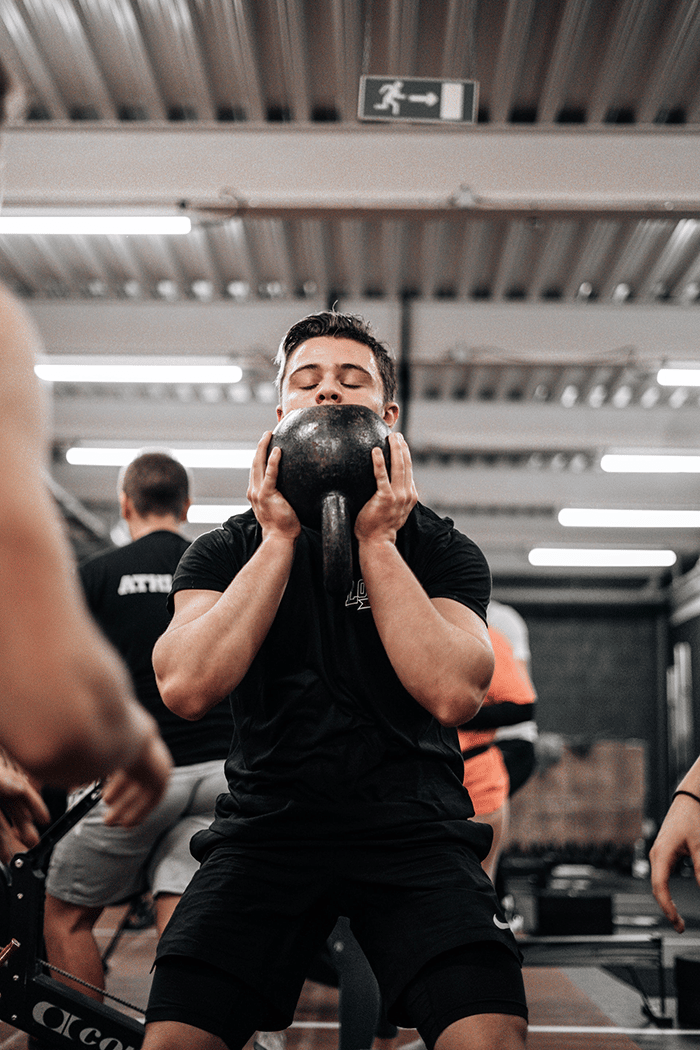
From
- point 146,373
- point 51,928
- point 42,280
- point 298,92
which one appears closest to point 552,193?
point 298,92

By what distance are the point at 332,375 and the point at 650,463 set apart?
695cm

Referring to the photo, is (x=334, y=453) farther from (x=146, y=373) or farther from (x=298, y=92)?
(x=146, y=373)

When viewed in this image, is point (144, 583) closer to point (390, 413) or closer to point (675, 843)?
point (390, 413)

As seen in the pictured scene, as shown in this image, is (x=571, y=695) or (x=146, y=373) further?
(x=571, y=695)

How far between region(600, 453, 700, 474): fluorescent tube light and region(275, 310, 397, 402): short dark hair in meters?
6.51

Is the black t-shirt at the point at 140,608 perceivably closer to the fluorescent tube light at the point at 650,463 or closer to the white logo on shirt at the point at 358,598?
the white logo on shirt at the point at 358,598

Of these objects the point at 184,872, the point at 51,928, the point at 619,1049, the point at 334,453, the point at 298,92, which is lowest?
the point at 619,1049

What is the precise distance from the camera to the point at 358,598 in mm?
1594

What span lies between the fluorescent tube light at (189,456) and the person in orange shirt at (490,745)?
539 cm

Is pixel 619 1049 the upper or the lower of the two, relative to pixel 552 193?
lower

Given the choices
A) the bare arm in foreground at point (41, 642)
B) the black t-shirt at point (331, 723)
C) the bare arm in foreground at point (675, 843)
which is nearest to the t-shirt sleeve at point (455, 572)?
the black t-shirt at point (331, 723)

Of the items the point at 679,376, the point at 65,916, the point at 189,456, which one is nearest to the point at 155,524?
the point at 65,916

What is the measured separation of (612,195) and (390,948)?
14.7ft

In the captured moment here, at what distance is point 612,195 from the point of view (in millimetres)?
4852
